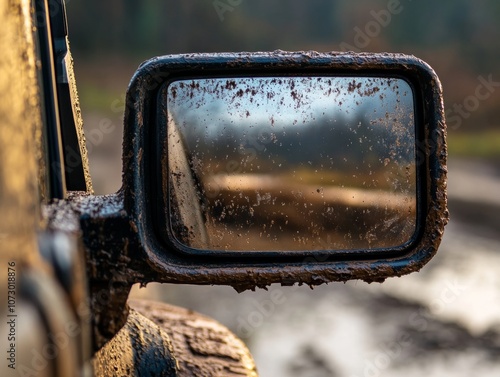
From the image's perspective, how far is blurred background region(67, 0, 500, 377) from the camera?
507 centimetres

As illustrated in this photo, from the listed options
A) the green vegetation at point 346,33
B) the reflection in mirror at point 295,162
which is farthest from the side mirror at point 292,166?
the green vegetation at point 346,33

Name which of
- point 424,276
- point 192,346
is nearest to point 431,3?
point 424,276

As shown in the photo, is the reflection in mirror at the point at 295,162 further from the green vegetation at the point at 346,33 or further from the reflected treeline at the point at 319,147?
the green vegetation at the point at 346,33

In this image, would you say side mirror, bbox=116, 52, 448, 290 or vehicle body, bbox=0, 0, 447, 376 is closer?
vehicle body, bbox=0, 0, 447, 376

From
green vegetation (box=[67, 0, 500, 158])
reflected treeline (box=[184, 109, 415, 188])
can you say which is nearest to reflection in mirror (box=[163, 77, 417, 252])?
reflected treeline (box=[184, 109, 415, 188])

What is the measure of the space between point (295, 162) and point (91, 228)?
17.3 inches

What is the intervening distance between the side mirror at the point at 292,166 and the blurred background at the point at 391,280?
2.17 m

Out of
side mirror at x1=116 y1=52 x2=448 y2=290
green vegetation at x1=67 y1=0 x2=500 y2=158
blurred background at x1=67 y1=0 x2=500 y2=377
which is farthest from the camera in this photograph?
green vegetation at x1=67 y1=0 x2=500 y2=158

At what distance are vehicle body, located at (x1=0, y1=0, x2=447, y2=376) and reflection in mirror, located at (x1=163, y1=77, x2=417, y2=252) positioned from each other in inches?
1.2

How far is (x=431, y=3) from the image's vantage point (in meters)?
20.3

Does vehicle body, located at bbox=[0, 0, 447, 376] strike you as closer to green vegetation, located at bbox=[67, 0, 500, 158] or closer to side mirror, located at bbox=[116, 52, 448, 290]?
side mirror, located at bbox=[116, 52, 448, 290]

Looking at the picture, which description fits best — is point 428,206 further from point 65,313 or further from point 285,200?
point 65,313

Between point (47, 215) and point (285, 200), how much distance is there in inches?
18.6

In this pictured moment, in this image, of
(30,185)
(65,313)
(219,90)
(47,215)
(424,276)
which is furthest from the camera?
(424,276)
